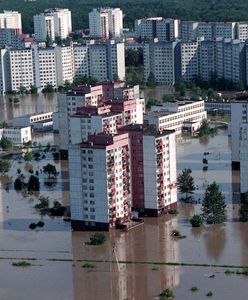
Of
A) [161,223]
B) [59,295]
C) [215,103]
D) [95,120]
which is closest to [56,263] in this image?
[59,295]

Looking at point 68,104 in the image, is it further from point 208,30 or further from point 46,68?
point 208,30

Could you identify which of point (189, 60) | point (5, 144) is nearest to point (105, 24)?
point (189, 60)

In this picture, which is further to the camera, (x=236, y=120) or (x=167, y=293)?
(x=236, y=120)

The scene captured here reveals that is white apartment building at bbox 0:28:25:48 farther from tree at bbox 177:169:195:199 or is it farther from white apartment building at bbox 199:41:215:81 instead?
tree at bbox 177:169:195:199

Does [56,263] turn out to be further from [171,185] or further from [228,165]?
[228,165]

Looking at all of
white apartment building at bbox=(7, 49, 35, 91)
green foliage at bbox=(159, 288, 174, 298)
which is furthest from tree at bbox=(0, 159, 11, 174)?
white apartment building at bbox=(7, 49, 35, 91)

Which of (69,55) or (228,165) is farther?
(69,55)
